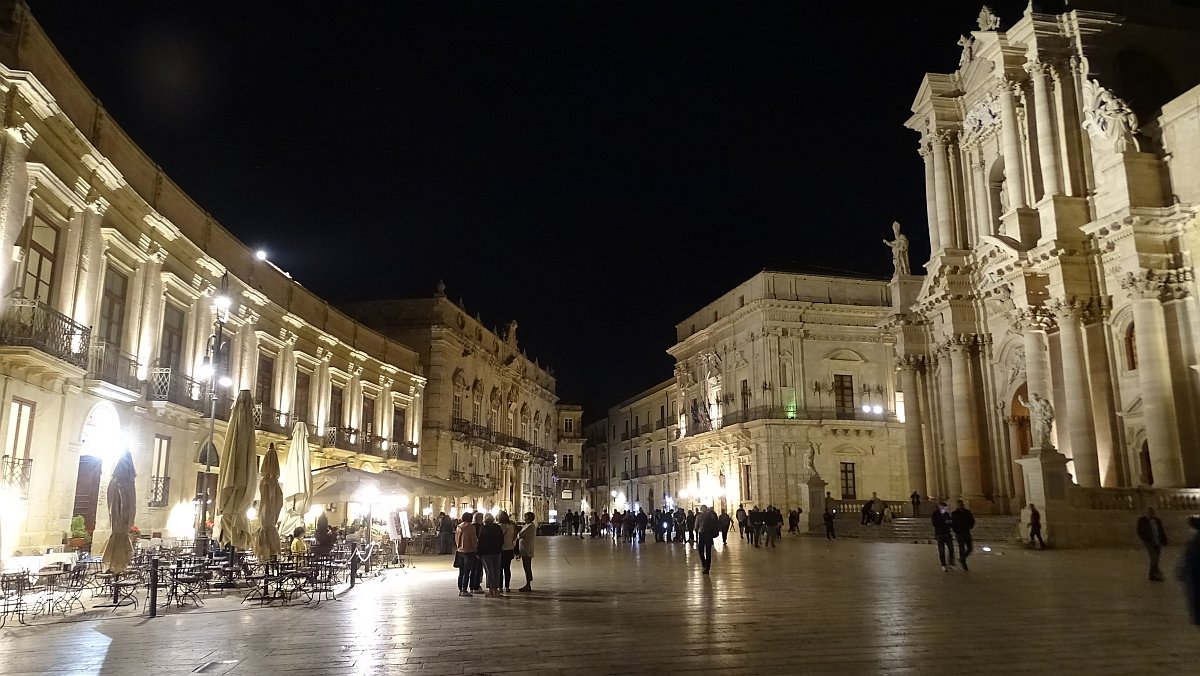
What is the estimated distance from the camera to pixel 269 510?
45.4ft

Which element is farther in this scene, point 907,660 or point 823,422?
point 823,422

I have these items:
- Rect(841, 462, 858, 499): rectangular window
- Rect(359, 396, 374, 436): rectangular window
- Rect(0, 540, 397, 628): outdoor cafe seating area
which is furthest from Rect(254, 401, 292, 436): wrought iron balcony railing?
Rect(841, 462, 858, 499): rectangular window

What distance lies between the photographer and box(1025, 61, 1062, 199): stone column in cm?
2500

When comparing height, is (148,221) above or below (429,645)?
above

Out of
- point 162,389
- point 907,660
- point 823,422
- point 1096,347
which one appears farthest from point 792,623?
point 823,422

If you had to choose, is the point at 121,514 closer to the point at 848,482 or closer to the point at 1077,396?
the point at 1077,396

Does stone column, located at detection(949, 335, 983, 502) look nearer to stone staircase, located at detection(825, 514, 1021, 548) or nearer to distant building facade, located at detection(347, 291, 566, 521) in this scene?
stone staircase, located at detection(825, 514, 1021, 548)

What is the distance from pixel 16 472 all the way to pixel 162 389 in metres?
5.53

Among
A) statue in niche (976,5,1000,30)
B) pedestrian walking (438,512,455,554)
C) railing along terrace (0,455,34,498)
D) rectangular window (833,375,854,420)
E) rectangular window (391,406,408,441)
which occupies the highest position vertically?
statue in niche (976,5,1000,30)

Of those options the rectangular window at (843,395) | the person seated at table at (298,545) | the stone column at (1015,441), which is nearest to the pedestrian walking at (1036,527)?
the stone column at (1015,441)

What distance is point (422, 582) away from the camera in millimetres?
15211

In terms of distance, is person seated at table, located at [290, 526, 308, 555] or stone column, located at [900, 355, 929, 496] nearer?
person seated at table, located at [290, 526, 308, 555]

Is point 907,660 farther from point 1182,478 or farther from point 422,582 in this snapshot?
point 1182,478

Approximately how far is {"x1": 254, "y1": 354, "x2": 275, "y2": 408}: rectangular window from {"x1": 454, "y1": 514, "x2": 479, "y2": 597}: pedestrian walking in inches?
607
